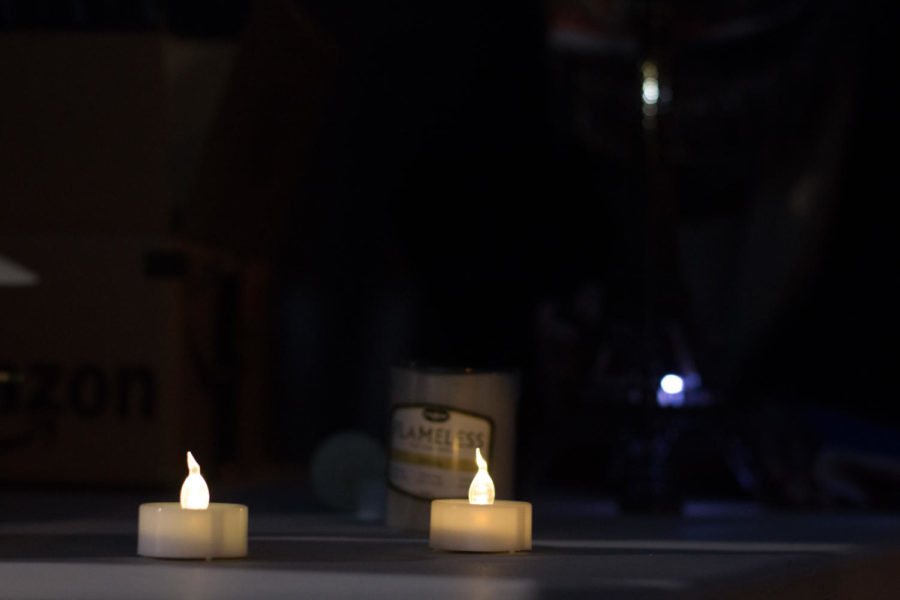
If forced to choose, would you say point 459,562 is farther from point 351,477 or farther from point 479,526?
point 351,477

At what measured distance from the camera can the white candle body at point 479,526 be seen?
662 millimetres

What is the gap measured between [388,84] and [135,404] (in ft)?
2.45

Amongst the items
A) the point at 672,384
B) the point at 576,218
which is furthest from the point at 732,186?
the point at 672,384

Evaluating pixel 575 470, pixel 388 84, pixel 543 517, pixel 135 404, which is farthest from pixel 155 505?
pixel 388 84

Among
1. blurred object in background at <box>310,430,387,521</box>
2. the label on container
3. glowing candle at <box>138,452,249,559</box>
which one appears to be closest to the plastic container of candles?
the label on container

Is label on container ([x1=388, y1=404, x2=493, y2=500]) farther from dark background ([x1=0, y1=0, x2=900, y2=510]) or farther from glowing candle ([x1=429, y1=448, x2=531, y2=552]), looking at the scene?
dark background ([x1=0, y1=0, x2=900, y2=510])

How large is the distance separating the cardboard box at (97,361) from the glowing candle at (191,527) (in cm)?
55

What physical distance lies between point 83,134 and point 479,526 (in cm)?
71

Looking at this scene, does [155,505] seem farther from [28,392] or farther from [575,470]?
[575,470]

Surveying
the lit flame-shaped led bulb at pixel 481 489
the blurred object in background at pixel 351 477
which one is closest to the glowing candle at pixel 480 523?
the lit flame-shaped led bulb at pixel 481 489

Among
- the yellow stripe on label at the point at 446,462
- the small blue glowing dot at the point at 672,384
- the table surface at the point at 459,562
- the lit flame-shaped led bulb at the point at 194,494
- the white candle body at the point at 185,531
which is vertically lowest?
the table surface at the point at 459,562

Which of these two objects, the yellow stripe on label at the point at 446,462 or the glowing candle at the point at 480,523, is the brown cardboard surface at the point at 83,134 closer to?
the yellow stripe on label at the point at 446,462

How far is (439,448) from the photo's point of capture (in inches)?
32.8

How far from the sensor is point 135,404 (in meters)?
1.17
